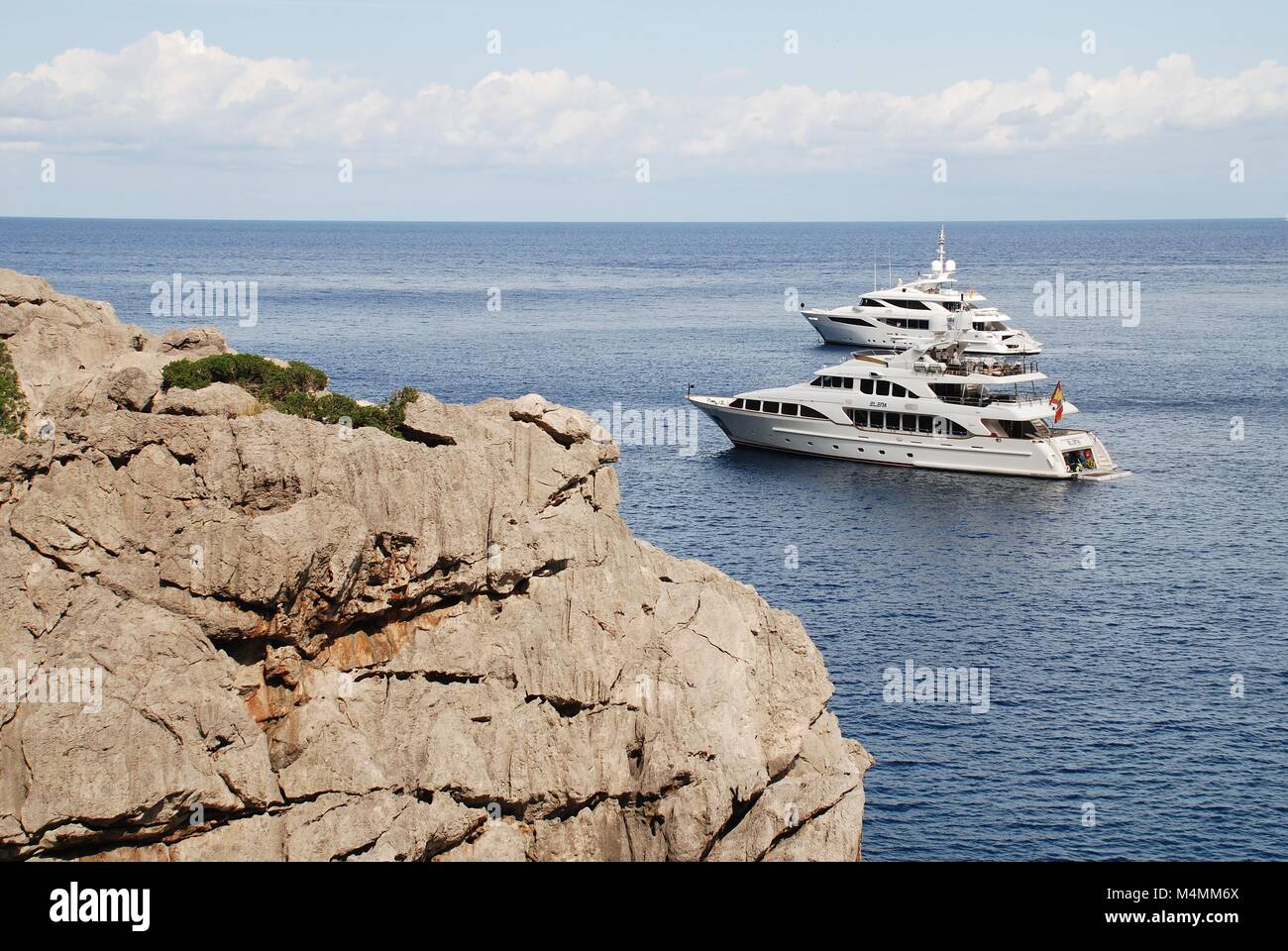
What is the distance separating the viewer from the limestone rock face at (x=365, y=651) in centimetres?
2461

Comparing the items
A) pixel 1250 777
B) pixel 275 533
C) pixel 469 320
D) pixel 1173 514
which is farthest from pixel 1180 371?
pixel 275 533

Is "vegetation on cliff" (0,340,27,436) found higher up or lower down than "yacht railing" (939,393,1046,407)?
higher up

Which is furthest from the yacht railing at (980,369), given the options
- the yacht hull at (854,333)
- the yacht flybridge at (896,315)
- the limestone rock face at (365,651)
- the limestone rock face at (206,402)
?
the limestone rock face at (206,402)

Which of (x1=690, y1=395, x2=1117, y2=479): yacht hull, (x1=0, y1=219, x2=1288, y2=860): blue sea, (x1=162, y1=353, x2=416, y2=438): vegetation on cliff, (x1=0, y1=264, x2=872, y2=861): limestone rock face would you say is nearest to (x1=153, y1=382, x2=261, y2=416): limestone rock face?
(x1=0, y1=264, x2=872, y2=861): limestone rock face

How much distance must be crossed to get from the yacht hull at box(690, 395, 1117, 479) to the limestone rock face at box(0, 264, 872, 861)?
5337cm

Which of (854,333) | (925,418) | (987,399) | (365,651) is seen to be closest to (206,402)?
(365,651)

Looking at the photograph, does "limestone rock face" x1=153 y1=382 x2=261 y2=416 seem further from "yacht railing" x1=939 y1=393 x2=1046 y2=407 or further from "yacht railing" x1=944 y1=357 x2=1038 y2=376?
"yacht railing" x1=944 y1=357 x2=1038 y2=376

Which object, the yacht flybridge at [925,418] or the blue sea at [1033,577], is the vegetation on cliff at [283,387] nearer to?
the blue sea at [1033,577]

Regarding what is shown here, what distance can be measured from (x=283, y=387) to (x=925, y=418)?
60.3 m

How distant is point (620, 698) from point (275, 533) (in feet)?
29.0

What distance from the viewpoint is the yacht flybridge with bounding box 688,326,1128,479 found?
85.5 m
